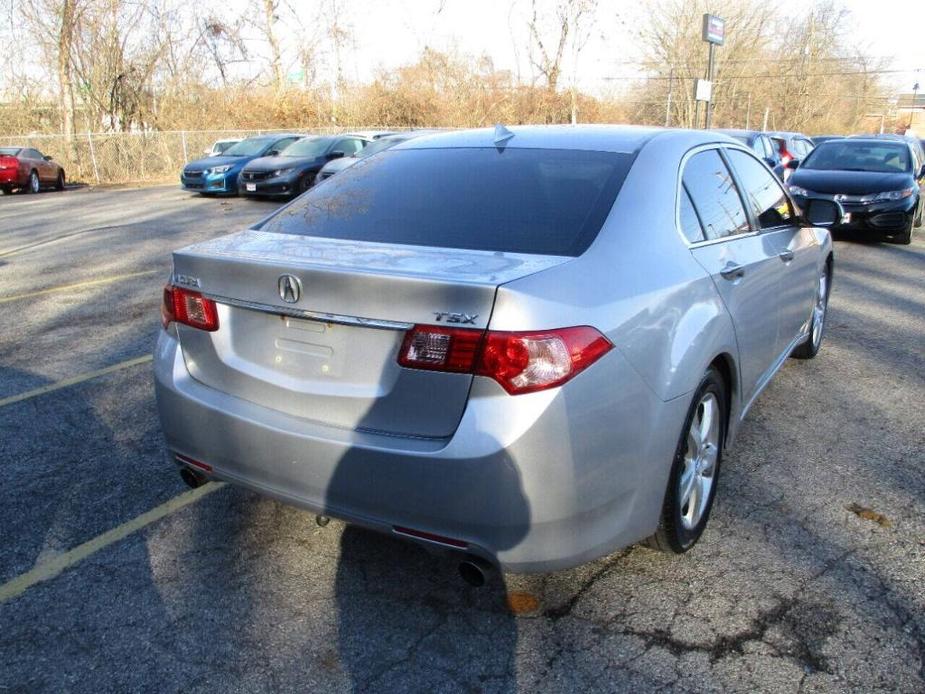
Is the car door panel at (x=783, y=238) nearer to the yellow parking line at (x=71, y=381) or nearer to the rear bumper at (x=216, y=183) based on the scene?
the yellow parking line at (x=71, y=381)

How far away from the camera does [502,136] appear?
3.65m

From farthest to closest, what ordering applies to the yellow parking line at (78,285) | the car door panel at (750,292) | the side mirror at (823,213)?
Result: the yellow parking line at (78,285)
the side mirror at (823,213)
the car door panel at (750,292)

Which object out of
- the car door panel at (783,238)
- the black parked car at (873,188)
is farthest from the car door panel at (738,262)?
the black parked car at (873,188)

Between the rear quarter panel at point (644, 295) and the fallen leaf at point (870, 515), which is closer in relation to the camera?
the rear quarter panel at point (644, 295)

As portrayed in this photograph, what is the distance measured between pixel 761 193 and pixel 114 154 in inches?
1099

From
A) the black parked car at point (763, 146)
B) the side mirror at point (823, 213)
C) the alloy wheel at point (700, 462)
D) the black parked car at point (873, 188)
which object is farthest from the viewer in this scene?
the black parked car at point (763, 146)

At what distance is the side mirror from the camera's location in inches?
183

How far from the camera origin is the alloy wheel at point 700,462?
119 inches

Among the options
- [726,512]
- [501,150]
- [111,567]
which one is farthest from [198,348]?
[726,512]

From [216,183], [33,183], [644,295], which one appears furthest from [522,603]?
[33,183]

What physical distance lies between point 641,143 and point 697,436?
1237mm

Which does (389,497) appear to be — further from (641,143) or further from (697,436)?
(641,143)

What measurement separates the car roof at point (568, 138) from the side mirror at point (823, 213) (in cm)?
110

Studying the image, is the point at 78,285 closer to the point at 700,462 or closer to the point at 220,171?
the point at 700,462
